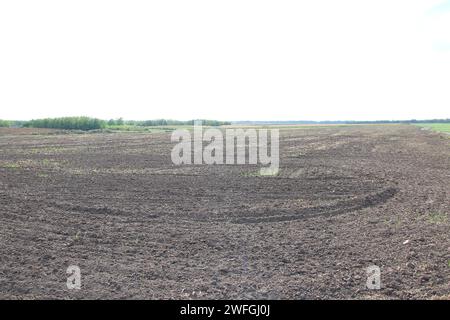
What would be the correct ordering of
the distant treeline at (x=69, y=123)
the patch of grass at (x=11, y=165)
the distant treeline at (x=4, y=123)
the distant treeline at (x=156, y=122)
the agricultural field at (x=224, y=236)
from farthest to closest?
the distant treeline at (x=156, y=122) → the distant treeline at (x=4, y=123) → the distant treeline at (x=69, y=123) → the patch of grass at (x=11, y=165) → the agricultural field at (x=224, y=236)

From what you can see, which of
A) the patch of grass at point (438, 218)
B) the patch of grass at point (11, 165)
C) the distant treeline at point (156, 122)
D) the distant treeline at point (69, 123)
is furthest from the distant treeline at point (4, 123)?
the patch of grass at point (438, 218)

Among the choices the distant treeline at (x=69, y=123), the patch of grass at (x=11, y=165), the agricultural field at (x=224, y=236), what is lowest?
the agricultural field at (x=224, y=236)

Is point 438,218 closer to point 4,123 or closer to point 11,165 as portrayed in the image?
point 11,165

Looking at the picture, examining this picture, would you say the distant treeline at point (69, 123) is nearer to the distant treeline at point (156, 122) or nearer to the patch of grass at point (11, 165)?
the distant treeline at point (156, 122)

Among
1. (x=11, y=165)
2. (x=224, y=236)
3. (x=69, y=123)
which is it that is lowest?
(x=224, y=236)

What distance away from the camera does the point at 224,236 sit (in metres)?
7.29

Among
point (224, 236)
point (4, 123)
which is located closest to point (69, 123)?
point (4, 123)

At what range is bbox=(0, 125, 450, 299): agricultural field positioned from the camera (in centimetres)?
517

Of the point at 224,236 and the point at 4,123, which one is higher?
the point at 4,123

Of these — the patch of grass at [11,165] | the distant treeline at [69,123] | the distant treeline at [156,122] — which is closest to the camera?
the patch of grass at [11,165]

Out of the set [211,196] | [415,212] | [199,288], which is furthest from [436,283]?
[211,196]

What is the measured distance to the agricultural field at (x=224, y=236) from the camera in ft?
17.0
